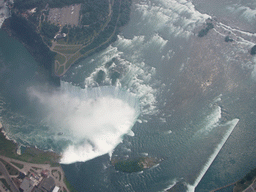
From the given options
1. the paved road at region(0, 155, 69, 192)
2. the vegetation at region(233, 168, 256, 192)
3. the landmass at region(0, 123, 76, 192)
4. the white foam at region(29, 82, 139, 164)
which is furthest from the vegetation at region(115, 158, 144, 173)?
the vegetation at region(233, 168, 256, 192)

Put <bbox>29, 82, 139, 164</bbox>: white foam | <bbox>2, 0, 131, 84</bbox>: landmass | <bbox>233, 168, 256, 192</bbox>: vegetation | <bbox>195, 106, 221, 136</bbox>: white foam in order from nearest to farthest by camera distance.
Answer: <bbox>233, 168, 256, 192</bbox>: vegetation, <bbox>195, 106, 221, 136</bbox>: white foam, <bbox>29, 82, 139, 164</bbox>: white foam, <bbox>2, 0, 131, 84</bbox>: landmass

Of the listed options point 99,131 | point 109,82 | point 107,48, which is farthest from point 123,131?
point 107,48

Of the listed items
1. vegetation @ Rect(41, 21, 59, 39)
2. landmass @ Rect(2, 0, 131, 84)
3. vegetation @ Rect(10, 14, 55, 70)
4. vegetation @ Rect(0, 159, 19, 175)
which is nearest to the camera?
vegetation @ Rect(0, 159, 19, 175)

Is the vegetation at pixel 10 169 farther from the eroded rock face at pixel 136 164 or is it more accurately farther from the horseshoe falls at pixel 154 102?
the eroded rock face at pixel 136 164

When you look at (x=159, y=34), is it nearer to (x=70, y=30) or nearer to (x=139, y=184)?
(x=70, y=30)

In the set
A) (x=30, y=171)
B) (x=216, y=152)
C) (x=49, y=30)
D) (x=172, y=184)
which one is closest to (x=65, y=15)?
(x=49, y=30)

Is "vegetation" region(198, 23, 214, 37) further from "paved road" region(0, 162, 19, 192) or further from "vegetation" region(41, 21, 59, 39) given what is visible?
"paved road" region(0, 162, 19, 192)
